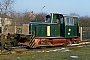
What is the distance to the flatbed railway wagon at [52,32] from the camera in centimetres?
1789

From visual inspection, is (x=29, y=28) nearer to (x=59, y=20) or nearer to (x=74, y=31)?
(x=59, y=20)

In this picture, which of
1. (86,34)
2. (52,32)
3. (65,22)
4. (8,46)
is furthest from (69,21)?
(86,34)

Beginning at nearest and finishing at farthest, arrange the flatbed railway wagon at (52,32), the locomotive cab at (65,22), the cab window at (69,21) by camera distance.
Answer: the flatbed railway wagon at (52,32)
the locomotive cab at (65,22)
the cab window at (69,21)

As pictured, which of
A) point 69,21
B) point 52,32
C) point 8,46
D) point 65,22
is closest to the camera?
point 8,46

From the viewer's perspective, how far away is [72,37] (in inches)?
850

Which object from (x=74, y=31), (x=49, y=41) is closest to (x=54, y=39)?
(x=49, y=41)

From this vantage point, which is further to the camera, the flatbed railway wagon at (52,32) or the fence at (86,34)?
the fence at (86,34)

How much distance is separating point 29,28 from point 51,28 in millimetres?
2601

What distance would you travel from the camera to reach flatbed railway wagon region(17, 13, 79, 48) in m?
17.9

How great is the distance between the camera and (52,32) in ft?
65.8

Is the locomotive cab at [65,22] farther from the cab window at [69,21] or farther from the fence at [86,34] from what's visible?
the fence at [86,34]

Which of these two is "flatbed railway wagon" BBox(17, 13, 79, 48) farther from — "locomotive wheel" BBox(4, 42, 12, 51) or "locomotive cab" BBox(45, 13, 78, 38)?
"locomotive wheel" BBox(4, 42, 12, 51)

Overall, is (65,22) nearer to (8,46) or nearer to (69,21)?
(69,21)

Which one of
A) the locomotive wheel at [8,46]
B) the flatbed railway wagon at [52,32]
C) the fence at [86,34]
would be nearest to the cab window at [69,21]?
the flatbed railway wagon at [52,32]
